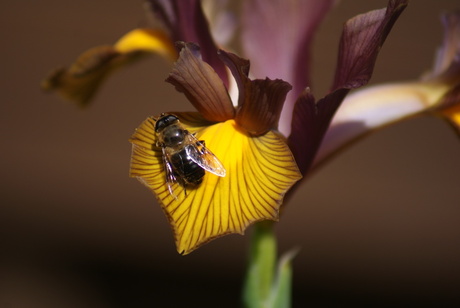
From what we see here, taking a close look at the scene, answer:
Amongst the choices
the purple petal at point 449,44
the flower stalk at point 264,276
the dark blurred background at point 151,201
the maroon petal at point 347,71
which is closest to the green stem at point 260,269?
the flower stalk at point 264,276

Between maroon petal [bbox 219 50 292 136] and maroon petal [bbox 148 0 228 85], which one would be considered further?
maroon petal [bbox 148 0 228 85]

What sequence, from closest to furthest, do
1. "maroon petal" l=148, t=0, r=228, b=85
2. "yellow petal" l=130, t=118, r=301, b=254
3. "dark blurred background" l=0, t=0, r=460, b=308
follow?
"yellow petal" l=130, t=118, r=301, b=254, "maroon petal" l=148, t=0, r=228, b=85, "dark blurred background" l=0, t=0, r=460, b=308

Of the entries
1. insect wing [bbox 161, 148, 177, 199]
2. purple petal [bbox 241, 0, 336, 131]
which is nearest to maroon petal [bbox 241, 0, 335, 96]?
purple petal [bbox 241, 0, 336, 131]

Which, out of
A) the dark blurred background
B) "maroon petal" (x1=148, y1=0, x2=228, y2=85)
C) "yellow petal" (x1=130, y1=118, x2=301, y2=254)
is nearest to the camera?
"yellow petal" (x1=130, y1=118, x2=301, y2=254)

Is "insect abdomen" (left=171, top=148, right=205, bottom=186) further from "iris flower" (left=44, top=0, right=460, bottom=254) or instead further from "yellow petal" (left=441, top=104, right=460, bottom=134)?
"yellow petal" (left=441, top=104, right=460, bottom=134)

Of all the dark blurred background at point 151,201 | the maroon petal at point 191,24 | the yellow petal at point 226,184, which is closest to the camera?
the yellow petal at point 226,184

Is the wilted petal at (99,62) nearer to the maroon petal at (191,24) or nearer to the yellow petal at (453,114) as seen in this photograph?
the maroon petal at (191,24)

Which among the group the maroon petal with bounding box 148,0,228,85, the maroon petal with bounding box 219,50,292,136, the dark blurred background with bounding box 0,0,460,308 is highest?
the maroon petal with bounding box 148,0,228,85
